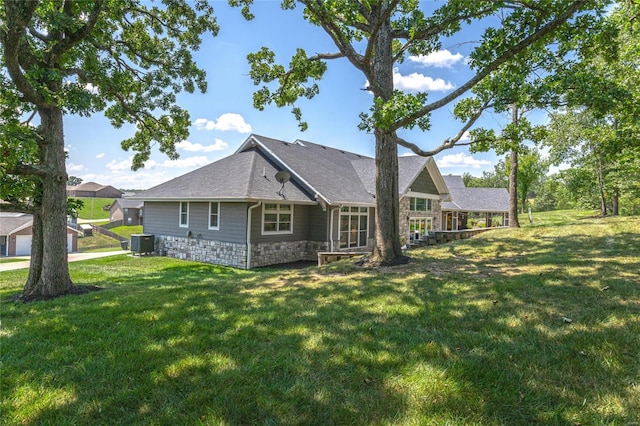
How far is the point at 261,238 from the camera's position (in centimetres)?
1406

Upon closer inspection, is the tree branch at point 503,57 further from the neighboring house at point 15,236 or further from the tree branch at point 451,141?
the neighboring house at point 15,236

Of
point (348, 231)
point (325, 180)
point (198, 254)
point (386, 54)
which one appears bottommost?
point (198, 254)

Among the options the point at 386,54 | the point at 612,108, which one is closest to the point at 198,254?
the point at 386,54

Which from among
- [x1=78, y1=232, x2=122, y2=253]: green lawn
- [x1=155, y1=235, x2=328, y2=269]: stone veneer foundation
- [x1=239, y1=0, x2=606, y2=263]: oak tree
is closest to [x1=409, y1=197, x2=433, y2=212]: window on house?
[x1=155, y1=235, x2=328, y2=269]: stone veneer foundation

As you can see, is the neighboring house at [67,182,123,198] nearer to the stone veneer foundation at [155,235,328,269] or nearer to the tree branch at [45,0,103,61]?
the stone veneer foundation at [155,235,328,269]

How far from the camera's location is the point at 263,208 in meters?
14.1

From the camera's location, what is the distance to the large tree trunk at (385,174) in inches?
328

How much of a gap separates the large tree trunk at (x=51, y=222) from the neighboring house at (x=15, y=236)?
29821 millimetres

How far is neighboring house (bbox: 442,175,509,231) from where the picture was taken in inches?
1217

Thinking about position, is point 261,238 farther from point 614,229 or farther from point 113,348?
point 614,229

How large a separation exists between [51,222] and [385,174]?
24.2ft

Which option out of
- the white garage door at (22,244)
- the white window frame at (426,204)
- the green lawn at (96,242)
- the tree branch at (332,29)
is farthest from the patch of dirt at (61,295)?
the green lawn at (96,242)

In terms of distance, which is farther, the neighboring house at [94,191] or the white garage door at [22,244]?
the neighboring house at [94,191]

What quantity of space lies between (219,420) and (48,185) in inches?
273
